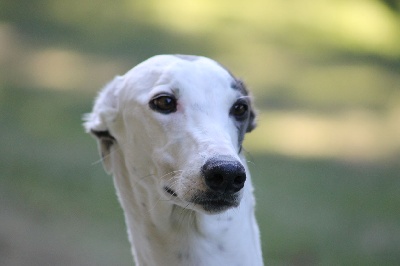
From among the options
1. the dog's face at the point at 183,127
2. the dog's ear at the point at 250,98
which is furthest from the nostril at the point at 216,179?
the dog's ear at the point at 250,98

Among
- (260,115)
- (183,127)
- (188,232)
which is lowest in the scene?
(188,232)

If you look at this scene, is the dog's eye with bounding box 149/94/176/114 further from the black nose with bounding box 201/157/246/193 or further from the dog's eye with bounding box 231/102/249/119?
the black nose with bounding box 201/157/246/193

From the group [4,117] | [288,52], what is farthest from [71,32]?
[288,52]

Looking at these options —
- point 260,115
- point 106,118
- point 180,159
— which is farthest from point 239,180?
point 260,115

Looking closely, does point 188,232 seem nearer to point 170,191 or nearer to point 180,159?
point 170,191

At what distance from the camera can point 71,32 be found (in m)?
7.54

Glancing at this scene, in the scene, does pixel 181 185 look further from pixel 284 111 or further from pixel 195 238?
pixel 284 111

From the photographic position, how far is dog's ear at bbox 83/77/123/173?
3.00 m

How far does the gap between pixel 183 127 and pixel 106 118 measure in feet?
1.47

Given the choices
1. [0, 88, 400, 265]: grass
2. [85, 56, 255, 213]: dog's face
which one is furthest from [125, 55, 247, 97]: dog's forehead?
[0, 88, 400, 265]: grass

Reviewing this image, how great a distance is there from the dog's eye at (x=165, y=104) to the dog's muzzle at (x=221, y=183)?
1.13 feet

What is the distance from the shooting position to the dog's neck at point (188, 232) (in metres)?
2.76

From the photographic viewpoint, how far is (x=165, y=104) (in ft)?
9.00

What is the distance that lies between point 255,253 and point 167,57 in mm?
763
